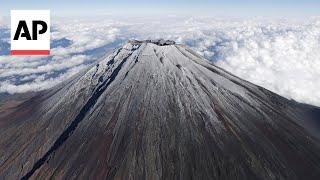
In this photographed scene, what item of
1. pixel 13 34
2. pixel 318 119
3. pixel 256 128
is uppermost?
pixel 13 34

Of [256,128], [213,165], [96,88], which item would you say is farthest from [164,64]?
[213,165]

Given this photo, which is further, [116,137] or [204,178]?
[116,137]

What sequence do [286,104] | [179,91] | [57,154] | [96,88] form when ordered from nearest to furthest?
[57,154] < [179,91] < [96,88] < [286,104]

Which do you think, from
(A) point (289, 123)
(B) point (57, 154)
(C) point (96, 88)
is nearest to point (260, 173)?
(A) point (289, 123)

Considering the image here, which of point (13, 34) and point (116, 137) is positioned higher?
point (13, 34)

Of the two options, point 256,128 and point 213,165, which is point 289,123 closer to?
point 256,128

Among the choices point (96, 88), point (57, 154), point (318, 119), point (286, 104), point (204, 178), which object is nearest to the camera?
point (204, 178)

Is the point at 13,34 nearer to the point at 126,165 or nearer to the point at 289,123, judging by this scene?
the point at 126,165
